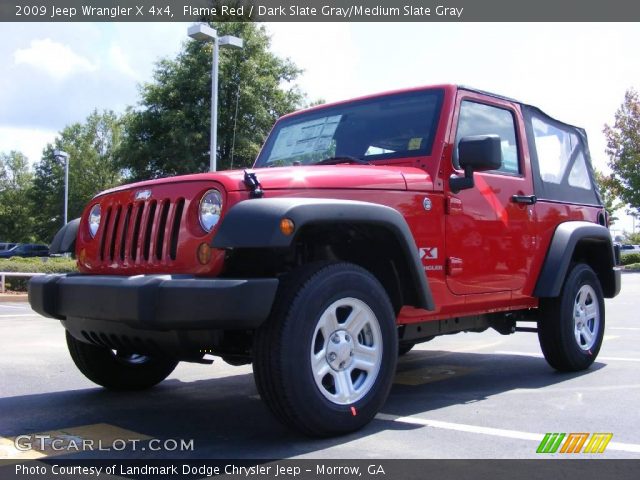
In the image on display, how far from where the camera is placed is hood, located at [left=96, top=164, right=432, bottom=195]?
3740 mm

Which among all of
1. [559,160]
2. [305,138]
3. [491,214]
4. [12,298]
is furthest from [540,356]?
[12,298]

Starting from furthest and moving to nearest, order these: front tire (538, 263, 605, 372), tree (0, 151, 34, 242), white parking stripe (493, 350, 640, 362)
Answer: tree (0, 151, 34, 242), white parking stripe (493, 350, 640, 362), front tire (538, 263, 605, 372)

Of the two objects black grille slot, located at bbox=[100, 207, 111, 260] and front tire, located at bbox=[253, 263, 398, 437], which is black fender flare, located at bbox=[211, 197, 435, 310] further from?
black grille slot, located at bbox=[100, 207, 111, 260]

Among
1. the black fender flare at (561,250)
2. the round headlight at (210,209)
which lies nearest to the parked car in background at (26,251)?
the black fender flare at (561,250)

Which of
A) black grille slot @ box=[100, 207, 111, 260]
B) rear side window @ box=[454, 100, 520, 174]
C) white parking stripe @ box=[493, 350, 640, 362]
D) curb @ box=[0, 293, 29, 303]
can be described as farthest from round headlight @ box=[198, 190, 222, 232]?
curb @ box=[0, 293, 29, 303]

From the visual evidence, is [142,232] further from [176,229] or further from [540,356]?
[540,356]

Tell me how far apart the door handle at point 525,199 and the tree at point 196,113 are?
2031 centimetres

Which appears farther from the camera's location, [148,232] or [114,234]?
[114,234]

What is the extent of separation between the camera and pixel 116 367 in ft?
16.6

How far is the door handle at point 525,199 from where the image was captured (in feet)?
17.2

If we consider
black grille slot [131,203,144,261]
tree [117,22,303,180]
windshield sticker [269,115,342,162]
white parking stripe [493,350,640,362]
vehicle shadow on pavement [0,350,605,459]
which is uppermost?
tree [117,22,303,180]

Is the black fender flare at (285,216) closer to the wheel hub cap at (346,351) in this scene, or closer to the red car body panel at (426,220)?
the red car body panel at (426,220)

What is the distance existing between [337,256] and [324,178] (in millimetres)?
583

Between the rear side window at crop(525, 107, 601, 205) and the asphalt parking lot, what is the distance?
1563 millimetres
